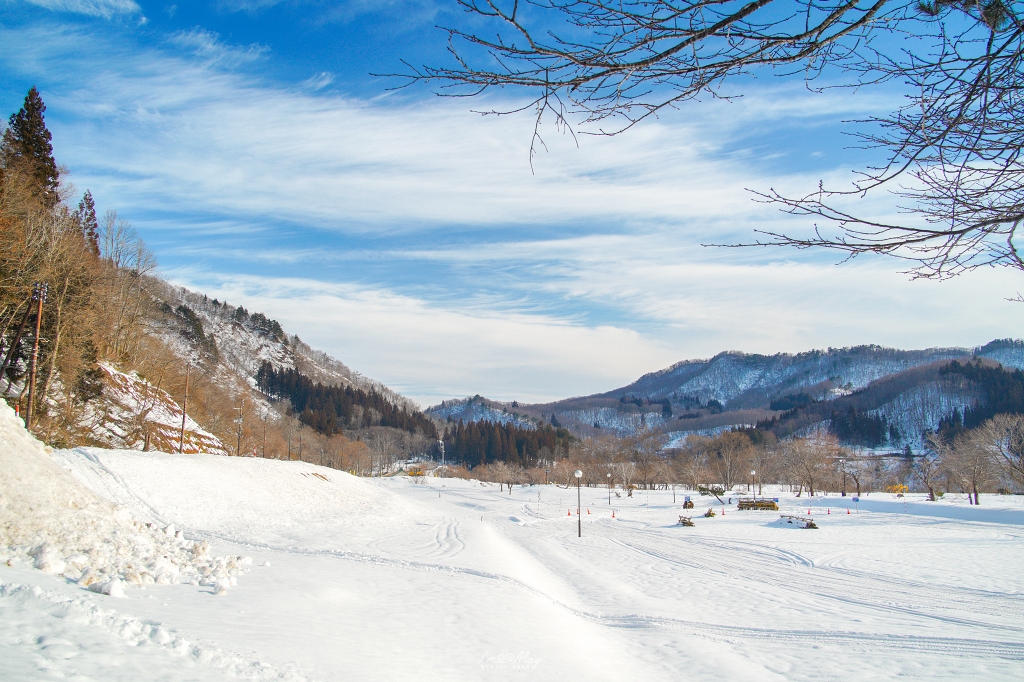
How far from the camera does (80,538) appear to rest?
801 centimetres

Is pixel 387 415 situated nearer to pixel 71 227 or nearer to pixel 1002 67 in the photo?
pixel 71 227

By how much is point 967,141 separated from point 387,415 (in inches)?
6089

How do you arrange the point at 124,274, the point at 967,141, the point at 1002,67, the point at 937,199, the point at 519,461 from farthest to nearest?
the point at 519,461 < the point at 124,274 < the point at 937,199 < the point at 967,141 < the point at 1002,67

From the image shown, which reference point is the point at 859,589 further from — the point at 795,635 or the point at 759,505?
the point at 759,505

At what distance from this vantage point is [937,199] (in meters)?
3.25

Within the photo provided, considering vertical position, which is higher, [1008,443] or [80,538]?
[80,538]

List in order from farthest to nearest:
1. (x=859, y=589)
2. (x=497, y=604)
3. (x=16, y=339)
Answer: (x=16, y=339)
(x=859, y=589)
(x=497, y=604)

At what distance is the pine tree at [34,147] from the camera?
1137 inches

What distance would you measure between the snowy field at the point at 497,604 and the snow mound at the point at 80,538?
276mm

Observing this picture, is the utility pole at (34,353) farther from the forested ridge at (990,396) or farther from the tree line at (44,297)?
the forested ridge at (990,396)

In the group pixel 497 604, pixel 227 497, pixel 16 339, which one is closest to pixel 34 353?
pixel 16 339

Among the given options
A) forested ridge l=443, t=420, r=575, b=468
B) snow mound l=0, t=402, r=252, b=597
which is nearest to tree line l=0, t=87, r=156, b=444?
snow mound l=0, t=402, r=252, b=597

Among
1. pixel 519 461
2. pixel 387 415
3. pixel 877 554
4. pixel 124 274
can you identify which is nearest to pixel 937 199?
pixel 877 554

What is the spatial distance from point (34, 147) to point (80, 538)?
36.9 meters
